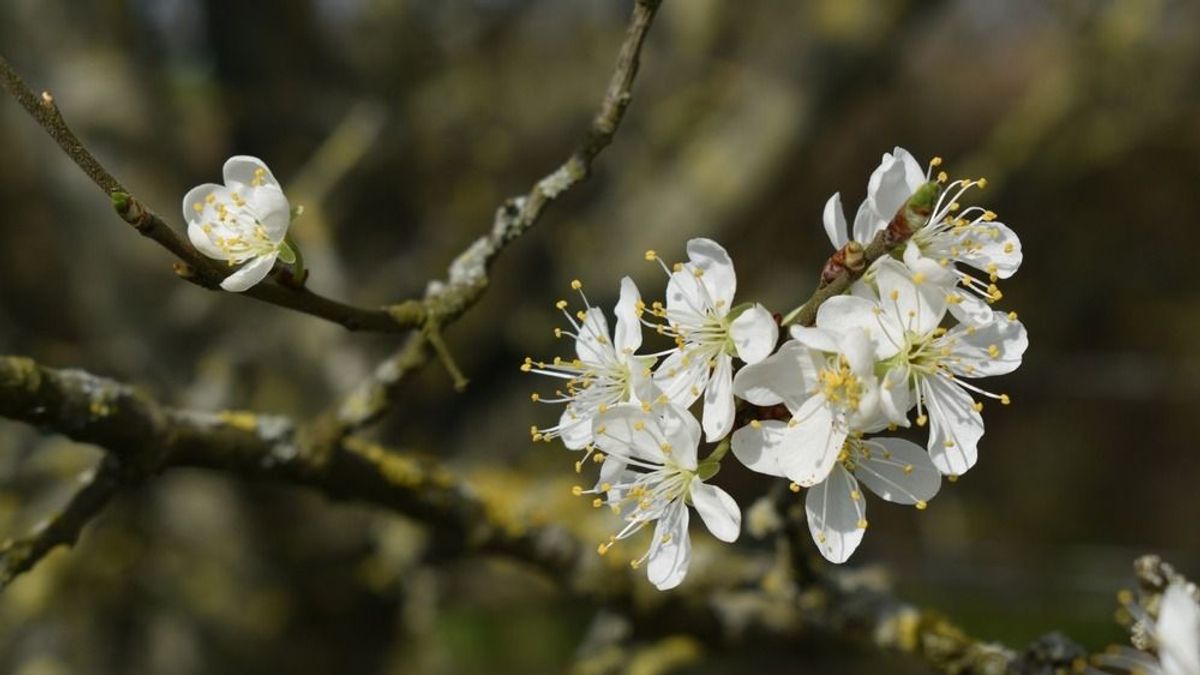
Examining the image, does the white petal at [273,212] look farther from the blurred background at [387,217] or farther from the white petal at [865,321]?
the blurred background at [387,217]

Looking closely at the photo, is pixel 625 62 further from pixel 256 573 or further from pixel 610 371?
pixel 256 573

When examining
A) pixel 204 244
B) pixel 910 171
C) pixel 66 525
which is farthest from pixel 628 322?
pixel 66 525

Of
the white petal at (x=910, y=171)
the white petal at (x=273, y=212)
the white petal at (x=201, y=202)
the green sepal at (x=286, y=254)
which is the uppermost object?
the white petal at (x=201, y=202)

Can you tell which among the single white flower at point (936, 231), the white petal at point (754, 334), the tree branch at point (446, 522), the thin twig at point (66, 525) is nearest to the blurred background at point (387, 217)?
the tree branch at point (446, 522)

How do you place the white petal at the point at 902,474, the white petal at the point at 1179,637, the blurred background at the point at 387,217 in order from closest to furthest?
1. the white petal at the point at 1179,637
2. the white petal at the point at 902,474
3. the blurred background at the point at 387,217

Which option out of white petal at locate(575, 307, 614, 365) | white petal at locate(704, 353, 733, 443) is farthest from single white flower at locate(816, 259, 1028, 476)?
white petal at locate(575, 307, 614, 365)

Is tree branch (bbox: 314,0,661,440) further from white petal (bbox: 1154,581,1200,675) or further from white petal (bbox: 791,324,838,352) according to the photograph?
white petal (bbox: 1154,581,1200,675)

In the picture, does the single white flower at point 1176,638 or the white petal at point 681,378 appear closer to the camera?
the single white flower at point 1176,638
